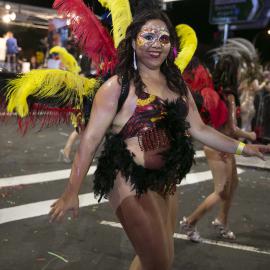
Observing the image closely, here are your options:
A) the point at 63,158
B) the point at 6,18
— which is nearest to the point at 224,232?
the point at 63,158

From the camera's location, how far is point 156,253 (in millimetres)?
2533

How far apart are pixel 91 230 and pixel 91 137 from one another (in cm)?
239

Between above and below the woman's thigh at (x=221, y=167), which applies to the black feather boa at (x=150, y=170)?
above

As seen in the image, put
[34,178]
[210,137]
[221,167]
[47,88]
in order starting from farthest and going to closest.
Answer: [34,178] < [221,167] < [210,137] < [47,88]

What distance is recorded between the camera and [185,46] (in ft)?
11.0

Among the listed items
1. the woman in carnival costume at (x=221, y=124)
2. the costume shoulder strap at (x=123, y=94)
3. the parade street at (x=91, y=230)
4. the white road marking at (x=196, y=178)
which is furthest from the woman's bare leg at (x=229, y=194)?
the white road marking at (x=196, y=178)

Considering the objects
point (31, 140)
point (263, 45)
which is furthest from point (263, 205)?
point (263, 45)

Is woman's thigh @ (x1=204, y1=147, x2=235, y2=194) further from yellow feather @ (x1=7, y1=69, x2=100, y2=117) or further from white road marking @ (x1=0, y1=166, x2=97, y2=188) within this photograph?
white road marking @ (x1=0, y1=166, x2=97, y2=188)

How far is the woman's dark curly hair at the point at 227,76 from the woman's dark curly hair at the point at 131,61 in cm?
173

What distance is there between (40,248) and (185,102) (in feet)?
7.20

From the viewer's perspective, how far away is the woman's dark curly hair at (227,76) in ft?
14.8

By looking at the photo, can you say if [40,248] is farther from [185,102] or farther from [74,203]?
[185,102]

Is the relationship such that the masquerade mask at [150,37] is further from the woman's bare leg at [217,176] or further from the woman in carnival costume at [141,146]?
the woman's bare leg at [217,176]

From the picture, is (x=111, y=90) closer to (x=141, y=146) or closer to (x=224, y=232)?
(x=141, y=146)
